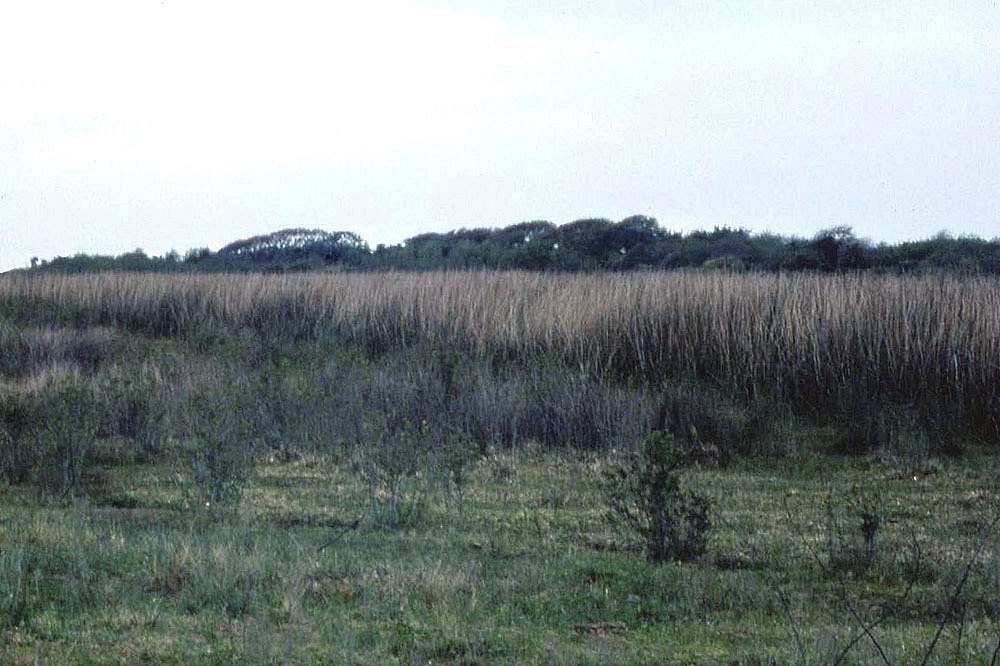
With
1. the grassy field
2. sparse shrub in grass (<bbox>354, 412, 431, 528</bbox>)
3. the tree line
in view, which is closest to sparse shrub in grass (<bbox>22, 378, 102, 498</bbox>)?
the grassy field

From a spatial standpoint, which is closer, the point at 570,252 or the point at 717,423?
the point at 717,423

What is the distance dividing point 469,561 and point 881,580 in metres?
2.39

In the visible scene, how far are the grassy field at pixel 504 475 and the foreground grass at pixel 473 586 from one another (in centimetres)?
3

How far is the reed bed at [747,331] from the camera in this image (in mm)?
13945

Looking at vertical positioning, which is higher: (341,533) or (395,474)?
(395,474)

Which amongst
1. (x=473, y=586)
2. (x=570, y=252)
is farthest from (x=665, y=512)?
(x=570, y=252)

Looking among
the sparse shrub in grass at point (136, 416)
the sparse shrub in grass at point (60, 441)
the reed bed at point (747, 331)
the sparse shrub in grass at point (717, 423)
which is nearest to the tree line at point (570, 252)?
the reed bed at point (747, 331)

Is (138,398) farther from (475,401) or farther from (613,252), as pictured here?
(613,252)

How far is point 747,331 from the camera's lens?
592 inches

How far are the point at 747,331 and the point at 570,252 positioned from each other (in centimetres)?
2060

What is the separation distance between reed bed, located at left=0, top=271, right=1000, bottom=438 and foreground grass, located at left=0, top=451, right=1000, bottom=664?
201 inches

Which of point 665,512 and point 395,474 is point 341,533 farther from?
point 665,512

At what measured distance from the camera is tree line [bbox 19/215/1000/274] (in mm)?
29227

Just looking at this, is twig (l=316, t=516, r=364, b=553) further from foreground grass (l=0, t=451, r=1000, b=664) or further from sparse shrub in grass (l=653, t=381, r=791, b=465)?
sparse shrub in grass (l=653, t=381, r=791, b=465)
